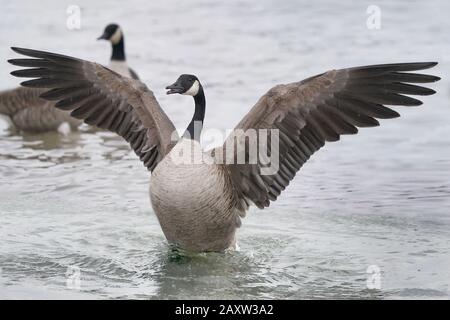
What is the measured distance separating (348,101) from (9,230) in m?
3.22

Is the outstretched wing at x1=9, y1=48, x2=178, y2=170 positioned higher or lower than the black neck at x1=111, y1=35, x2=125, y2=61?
lower

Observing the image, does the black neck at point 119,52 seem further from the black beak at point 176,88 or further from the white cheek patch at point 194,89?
the black beak at point 176,88

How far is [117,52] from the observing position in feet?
47.9

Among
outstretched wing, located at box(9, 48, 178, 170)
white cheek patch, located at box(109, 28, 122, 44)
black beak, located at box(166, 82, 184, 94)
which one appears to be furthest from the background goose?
black beak, located at box(166, 82, 184, 94)

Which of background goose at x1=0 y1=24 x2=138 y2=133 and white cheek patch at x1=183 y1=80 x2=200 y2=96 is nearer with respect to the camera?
white cheek patch at x1=183 y1=80 x2=200 y2=96

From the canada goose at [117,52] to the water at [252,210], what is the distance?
0.57 m

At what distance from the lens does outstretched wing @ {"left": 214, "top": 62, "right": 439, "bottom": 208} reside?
7.87 meters

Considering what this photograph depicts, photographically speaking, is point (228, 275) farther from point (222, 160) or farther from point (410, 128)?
point (410, 128)

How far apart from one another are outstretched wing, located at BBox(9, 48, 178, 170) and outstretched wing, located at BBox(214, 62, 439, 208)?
0.66 metres

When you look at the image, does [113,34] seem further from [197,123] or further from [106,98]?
[197,123]

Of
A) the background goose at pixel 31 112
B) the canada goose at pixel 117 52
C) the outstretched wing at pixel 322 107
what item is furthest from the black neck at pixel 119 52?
the outstretched wing at pixel 322 107

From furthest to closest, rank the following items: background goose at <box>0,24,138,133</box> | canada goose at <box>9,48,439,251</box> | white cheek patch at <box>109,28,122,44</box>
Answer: white cheek patch at <box>109,28,122,44</box> → background goose at <box>0,24,138,133</box> → canada goose at <box>9,48,439,251</box>

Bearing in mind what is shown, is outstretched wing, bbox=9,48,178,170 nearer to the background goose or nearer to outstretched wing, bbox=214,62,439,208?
outstretched wing, bbox=214,62,439,208
